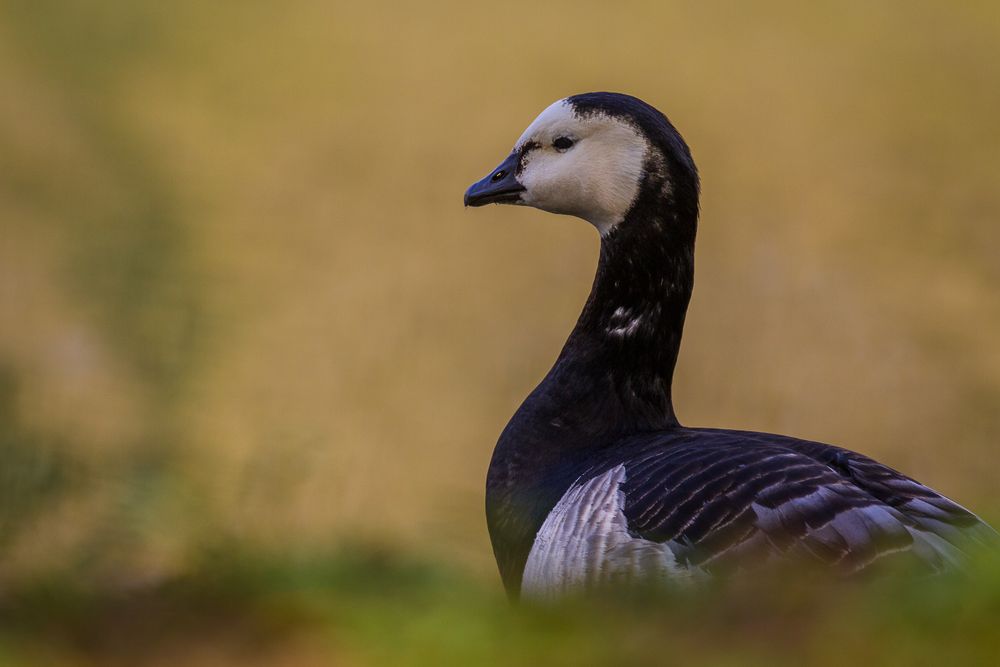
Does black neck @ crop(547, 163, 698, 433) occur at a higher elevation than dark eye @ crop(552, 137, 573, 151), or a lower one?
lower

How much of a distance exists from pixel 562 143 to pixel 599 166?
0.22m

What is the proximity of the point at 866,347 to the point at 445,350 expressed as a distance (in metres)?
3.18

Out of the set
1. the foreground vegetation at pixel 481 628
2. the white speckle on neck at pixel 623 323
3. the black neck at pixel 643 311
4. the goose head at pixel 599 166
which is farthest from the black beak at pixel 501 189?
the foreground vegetation at pixel 481 628

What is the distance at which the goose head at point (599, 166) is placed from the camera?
5391mm

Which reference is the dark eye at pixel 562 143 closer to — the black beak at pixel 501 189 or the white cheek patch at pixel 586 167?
the white cheek patch at pixel 586 167

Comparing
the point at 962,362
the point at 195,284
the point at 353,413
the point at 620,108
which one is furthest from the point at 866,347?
the point at 195,284

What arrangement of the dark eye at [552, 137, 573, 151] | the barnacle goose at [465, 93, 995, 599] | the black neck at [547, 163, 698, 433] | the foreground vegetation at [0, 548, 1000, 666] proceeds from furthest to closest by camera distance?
the dark eye at [552, 137, 573, 151], the black neck at [547, 163, 698, 433], the barnacle goose at [465, 93, 995, 599], the foreground vegetation at [0, 548, 1000, 666]

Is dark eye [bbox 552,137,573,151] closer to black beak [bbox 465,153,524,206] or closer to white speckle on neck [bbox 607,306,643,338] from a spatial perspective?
black beak [bbox 465,153,524,206]

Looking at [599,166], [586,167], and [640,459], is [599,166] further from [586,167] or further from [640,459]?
[640,459]

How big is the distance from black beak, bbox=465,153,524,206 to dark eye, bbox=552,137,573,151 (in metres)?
0.17

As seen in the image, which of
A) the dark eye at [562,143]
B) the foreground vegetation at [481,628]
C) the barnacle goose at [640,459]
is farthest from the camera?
the dark eye at [562,143]

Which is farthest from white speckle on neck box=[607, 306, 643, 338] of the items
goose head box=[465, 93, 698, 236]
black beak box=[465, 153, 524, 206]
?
black beak box=[465, 153, 524, 206]

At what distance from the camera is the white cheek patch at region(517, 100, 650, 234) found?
5414mm

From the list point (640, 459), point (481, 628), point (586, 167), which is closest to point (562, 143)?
point (586, 167)
